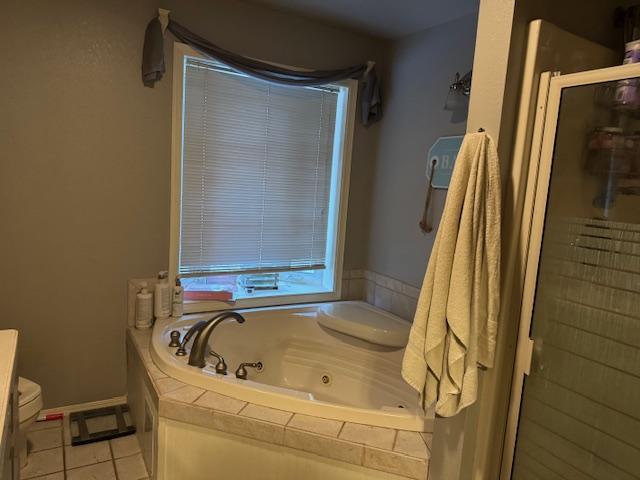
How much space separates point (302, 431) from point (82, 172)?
1700 millimetres

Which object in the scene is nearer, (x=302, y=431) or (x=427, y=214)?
(x=302, y=431)

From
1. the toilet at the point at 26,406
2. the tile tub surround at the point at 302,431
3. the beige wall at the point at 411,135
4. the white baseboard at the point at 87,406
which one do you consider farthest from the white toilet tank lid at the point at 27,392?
the beige wall at the point at 411,135

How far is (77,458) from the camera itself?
2.12 m

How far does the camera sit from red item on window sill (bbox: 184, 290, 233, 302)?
2.72m

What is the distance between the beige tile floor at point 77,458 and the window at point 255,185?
2.74 ft

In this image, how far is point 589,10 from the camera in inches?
55.2

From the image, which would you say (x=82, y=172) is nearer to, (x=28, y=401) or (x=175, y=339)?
(x=175, y=339)

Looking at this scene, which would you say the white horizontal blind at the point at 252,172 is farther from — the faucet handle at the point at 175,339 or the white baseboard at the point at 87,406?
the white baseboard at the point at 87,406

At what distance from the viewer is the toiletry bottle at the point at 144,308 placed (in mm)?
2461

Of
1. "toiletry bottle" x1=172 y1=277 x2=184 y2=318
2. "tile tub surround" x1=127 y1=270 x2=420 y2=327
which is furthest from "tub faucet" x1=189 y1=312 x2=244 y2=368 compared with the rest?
"tile tub surround" x1=127 y1=270 x2=420 y2=327

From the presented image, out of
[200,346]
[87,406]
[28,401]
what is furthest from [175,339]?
[87,406]

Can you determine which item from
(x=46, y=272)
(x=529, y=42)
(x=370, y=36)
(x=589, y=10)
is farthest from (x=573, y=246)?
(x=46, y=272)

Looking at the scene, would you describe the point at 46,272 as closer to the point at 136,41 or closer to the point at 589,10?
the point at 136,41

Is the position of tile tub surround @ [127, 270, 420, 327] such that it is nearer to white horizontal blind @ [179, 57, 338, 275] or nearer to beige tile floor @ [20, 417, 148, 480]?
white horizontal blind @ [179, 57, 338, 275]
